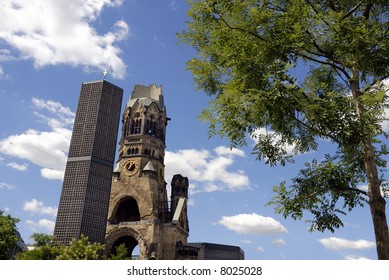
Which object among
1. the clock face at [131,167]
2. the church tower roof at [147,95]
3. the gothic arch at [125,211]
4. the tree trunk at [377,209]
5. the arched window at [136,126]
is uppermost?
the church tower roof at [147,95]

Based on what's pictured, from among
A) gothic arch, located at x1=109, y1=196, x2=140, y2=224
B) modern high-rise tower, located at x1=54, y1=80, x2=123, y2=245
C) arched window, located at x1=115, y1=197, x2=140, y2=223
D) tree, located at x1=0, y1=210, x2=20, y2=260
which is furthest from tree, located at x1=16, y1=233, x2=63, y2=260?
arched window, located at x1=115, y1=197, x2=140, y2=223

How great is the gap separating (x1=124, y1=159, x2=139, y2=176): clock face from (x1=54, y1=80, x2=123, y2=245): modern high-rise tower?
977 cm

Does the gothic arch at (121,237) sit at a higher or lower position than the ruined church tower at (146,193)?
lower

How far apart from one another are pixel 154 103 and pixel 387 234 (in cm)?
5762

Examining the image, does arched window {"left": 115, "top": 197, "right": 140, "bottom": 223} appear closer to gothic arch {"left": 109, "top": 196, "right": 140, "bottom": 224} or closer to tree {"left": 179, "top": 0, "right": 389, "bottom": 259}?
gothic arch {"left": 109, "top": 196, "right": 140, "bottom": 224}

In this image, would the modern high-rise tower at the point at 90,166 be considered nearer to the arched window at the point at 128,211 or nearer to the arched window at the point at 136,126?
the arched window at the point at 136,126

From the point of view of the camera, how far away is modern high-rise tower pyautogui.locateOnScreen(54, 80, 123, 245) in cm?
4666

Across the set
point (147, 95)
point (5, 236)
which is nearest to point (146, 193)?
point (147, 95)

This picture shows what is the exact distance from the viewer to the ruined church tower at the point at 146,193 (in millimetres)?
54500

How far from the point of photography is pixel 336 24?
38.1 feet

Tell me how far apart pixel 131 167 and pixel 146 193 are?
5.89 m

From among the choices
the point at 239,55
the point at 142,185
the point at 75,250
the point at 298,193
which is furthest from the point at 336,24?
the point at 142,185

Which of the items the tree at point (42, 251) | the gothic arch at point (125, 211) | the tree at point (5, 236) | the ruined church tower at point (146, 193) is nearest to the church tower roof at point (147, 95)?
the ruined church tower at point (146, 193)

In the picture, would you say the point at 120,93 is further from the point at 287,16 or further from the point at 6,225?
the point at 287,16
